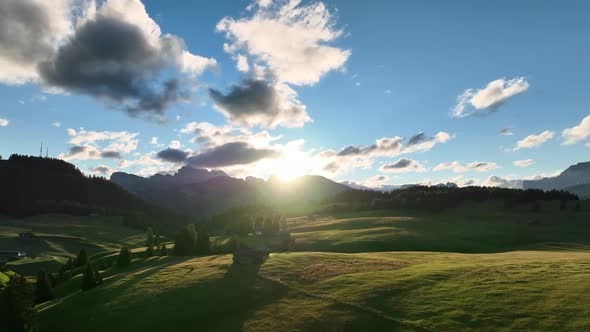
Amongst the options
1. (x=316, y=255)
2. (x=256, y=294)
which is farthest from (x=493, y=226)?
(x=256, y=294)

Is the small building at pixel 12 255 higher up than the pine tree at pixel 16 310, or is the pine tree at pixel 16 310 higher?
the pine tree at pixel 16 310

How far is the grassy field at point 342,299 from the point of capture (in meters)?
35.1

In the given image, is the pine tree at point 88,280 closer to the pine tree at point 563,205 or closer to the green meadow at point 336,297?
the green meadow at point 336,297

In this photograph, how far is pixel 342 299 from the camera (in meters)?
42.7

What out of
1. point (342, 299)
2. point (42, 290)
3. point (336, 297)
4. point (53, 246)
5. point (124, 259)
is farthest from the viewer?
point (53, 246)

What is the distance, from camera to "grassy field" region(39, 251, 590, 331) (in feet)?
115

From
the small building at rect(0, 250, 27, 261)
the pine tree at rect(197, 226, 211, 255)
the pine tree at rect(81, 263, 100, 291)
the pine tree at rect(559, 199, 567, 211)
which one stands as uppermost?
the pine tree at rect(559, 199, 567, 211)

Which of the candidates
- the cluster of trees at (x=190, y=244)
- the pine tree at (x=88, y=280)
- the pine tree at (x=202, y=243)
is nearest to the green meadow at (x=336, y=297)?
the pine tree at (x=88, y=280)

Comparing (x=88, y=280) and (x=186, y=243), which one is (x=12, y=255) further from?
(x=88, y=280)

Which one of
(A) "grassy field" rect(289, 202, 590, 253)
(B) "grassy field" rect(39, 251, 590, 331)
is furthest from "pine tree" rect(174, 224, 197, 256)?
(B) "grassy field" rect(39, 251, 590, 331)

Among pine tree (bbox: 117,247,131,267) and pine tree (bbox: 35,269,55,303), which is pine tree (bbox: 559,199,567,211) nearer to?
pine tree (bbox: 117,247,131,267)

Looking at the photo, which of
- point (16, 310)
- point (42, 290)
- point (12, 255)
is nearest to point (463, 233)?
point (42, 290)

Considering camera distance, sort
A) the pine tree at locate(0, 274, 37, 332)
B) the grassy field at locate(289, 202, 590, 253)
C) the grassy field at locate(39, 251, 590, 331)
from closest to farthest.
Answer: the grassy field at locate(39, 251, 590, 331) → the pine tree at locate(0, 274, 37, 332) → the grassy field at locate(289, 202, 590, 253)

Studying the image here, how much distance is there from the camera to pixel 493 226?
5394 inches
